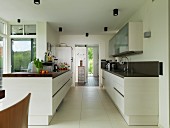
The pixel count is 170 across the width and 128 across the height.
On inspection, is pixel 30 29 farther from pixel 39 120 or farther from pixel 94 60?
pixel 94 60

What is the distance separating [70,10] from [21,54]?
2943 mm

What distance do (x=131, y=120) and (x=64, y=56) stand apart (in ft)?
16.7

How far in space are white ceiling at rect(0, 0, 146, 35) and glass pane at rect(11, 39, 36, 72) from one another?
3.52 ft

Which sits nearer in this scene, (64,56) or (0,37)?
(0,37)

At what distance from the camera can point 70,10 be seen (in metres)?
4.76

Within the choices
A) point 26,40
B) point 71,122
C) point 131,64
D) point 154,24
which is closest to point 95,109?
point 71,122

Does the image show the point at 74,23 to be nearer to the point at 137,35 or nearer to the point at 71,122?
the point at 137,35

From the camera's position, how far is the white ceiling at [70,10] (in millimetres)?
4160

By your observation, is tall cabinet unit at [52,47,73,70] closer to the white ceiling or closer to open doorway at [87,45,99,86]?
the white ceiling

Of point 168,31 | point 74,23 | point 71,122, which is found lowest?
point 71,122

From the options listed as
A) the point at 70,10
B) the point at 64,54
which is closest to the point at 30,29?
the point at 64,54

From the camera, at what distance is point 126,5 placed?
4.34m

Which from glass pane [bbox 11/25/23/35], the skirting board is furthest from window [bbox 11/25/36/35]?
the skirting board

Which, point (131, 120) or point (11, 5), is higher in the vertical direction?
point (11, 5)
